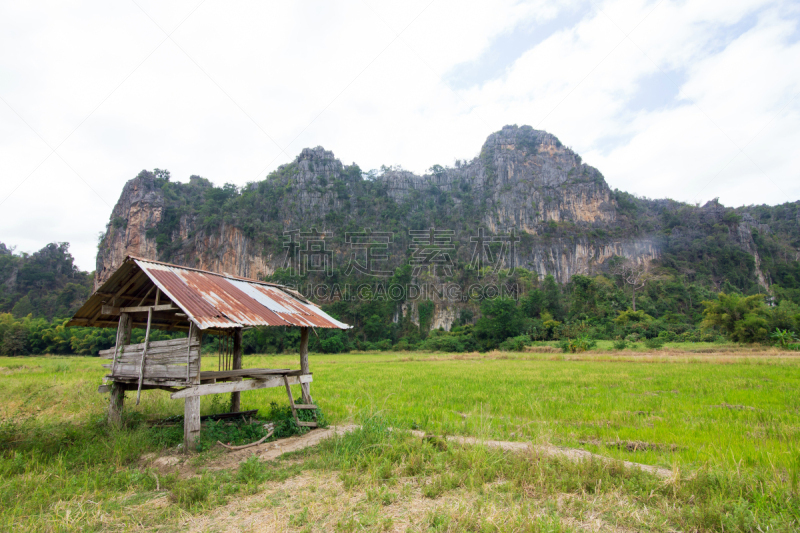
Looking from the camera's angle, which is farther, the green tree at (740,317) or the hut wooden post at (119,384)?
the green tree at (740,317)

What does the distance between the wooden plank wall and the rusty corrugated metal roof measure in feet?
2.13

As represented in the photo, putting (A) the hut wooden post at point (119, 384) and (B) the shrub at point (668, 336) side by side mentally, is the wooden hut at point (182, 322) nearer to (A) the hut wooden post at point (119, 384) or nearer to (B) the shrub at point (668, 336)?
(A) the hut wooden post at point (119, 384)

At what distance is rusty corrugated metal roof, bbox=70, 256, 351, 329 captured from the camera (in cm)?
588

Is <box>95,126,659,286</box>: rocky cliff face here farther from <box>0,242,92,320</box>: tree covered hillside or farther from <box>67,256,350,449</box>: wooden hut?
<box>67,256,350,449</box>: wooden hut

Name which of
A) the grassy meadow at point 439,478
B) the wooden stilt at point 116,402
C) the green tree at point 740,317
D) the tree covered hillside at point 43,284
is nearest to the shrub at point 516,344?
the green tree at point 740,317

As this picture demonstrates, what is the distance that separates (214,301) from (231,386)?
4.83 feet

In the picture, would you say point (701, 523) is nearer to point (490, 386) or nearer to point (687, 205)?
point (490, 386)

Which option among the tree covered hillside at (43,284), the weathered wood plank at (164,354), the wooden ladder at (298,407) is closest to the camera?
the weathered wood plank at (164,354)

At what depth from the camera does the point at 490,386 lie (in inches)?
484

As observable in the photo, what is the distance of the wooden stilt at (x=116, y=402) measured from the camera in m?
6.77

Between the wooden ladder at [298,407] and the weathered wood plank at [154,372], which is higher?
the weathered wood plank at [154,372]

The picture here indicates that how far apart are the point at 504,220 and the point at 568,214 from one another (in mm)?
13982

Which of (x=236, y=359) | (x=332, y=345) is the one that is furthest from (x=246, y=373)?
(x=332, y=345)

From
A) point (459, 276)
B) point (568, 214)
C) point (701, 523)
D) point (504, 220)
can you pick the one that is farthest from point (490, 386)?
point (568, 214)
